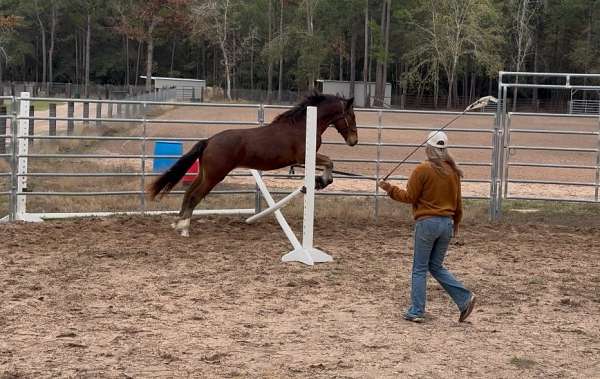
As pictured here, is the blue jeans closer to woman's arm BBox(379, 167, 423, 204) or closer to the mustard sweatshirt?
the mustard sweatshirt

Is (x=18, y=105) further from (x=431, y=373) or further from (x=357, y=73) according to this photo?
(x=357, y=73)

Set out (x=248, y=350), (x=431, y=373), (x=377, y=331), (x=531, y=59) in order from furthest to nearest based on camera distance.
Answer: (x=531, y=59)
(x=377, y=331)
(x=248, y=350)
(x=431, y=373)

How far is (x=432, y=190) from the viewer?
564 centimetres

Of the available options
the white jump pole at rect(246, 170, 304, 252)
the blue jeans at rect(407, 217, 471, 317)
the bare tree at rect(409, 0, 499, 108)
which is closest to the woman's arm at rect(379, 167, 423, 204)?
the blue jeans at rect(407, 217, 471, 317)

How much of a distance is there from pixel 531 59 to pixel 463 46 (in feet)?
34.7

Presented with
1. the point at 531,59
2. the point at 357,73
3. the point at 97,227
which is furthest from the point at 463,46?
the point at 97,227

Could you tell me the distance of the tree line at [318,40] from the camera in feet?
181

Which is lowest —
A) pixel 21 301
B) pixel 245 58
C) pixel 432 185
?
pixel 21 301

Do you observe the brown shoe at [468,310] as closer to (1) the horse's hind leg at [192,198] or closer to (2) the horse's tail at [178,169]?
(1) the horse's hind leg at [192,198]

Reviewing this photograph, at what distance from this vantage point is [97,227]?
9.36 meters

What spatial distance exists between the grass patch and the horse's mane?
17.0ft

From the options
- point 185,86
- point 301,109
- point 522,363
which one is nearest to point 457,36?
point 185,86

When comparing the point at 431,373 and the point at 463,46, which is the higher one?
the point at 463,46

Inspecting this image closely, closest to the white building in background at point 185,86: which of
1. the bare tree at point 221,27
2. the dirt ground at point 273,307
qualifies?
the bare tree at point 221,27
